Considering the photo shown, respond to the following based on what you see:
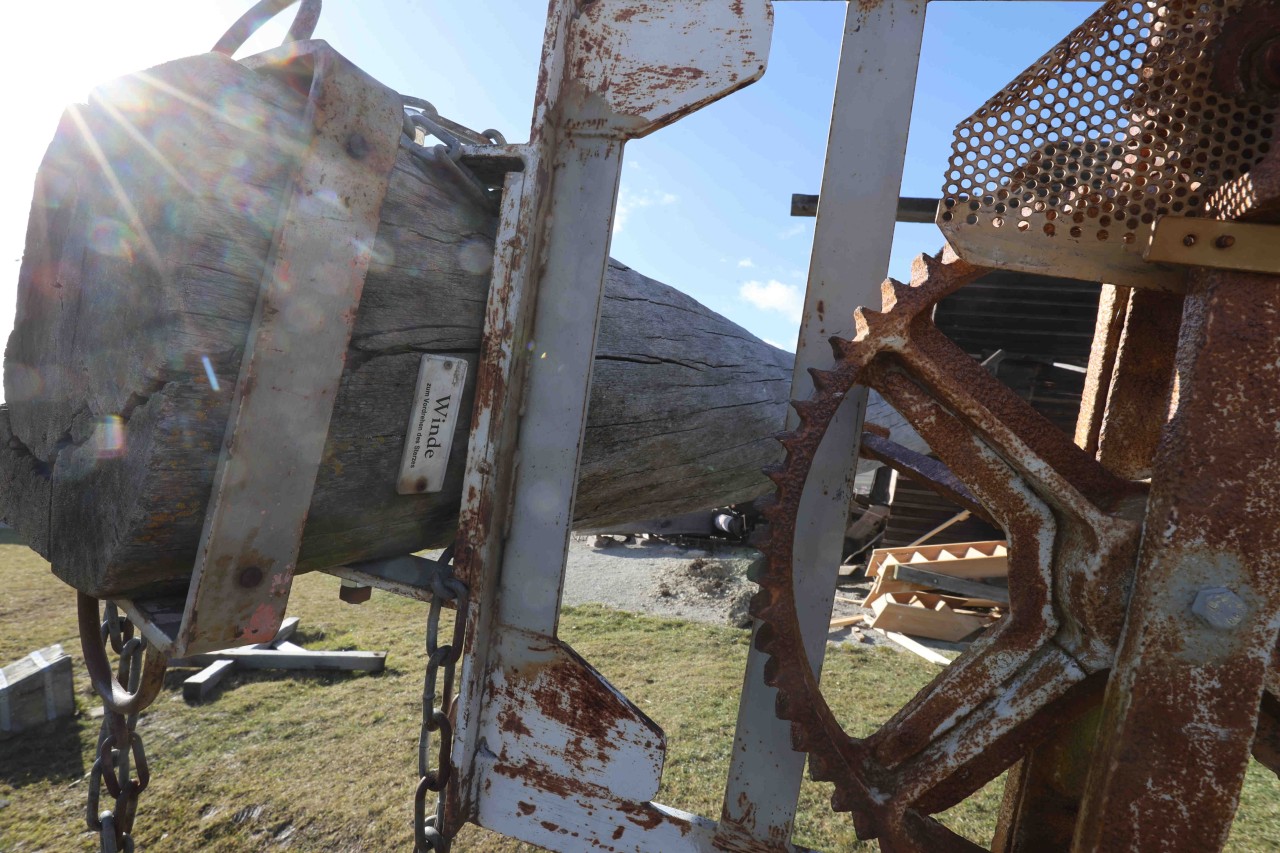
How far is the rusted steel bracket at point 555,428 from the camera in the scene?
3.99 ft

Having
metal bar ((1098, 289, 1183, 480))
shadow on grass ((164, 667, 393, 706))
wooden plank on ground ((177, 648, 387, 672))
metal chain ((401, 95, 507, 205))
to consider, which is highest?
metal chain ((401, 95, 507, 205))

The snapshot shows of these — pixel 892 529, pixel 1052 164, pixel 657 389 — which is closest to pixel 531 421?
pixel 657 389

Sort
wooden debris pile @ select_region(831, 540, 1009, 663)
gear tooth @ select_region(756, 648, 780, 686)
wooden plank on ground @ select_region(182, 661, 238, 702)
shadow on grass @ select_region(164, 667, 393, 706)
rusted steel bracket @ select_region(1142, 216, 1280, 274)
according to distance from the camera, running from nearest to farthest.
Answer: rusted steel bracket @ select_region(1142, 216, 1280, 274)
gear tooth @ select_region(756, 648, 780, 686)
wooden plank on ground @ select_region(182, 661, 238, 702)
shadow on grass @ select_region(164, 667, 393, 706)
wooden debris pile @ select_region(831, 540, 1009, 663)

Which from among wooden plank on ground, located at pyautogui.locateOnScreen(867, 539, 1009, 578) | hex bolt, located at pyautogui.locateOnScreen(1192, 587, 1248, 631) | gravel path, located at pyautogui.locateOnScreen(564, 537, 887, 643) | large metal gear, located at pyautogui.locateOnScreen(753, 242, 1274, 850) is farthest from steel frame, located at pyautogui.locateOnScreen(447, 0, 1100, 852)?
wooden plank on ground, located at pyautogui.locateOnScreen(867, 539, 1009, 578)

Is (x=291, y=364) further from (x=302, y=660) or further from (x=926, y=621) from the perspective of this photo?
(x=926, y=621)

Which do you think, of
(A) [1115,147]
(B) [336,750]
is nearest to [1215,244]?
(A) [1115,147]

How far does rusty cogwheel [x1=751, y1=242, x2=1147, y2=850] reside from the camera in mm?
1129

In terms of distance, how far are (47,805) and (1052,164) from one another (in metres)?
4.46

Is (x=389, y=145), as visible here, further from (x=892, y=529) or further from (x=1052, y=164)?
(x=892, y=529)

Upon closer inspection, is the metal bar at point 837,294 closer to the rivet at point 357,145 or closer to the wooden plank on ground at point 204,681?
the rivet at point 357,145

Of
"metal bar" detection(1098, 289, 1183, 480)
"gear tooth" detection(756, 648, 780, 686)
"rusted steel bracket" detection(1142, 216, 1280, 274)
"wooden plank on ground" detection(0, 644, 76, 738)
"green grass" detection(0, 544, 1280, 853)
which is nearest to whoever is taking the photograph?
"rusted steel bracket" detection(1142, 216, 1280, 274)

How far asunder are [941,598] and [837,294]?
19.0 ft

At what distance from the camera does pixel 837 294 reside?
1.30m

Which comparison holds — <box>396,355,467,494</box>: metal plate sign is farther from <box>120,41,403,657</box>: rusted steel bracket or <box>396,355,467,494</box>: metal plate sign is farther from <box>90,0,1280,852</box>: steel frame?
<box>120,41,403,657</box>: rusted steel bracket
